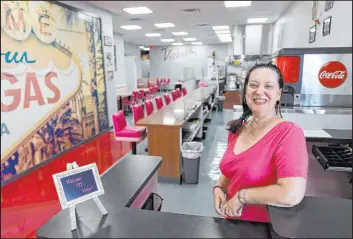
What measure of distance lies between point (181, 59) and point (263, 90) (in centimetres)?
1690

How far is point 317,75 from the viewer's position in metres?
2.76

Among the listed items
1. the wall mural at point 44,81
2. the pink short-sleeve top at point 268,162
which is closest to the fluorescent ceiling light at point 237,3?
the wall mural at point 44,81

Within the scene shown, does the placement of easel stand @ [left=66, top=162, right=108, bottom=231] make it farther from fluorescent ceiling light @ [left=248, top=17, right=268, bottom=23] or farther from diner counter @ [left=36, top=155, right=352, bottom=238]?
fluorescent ceiling light @ [left=248, top=17, right=268, bottom=23]

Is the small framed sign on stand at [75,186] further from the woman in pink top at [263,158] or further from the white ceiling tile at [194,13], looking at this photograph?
the white ceiling tile at [194,13]

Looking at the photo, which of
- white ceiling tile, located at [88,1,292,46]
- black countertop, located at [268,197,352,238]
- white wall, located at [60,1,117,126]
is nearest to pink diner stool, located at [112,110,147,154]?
white wall, located at [60,1,117,126]

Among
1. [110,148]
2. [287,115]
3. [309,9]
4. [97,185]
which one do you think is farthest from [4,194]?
[309,9]

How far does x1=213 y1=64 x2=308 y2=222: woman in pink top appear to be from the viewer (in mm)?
974

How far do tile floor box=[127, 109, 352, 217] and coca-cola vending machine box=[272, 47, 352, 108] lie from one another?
2.55ft

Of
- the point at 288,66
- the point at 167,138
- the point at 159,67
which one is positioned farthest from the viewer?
the point at 159,67

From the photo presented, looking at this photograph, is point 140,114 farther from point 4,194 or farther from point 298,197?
point 298,197

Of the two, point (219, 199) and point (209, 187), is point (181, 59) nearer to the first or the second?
point (209, 187)

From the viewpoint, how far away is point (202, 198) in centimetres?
335

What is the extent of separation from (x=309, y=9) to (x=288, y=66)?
2.77 m

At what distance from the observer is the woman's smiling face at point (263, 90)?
3.77 feet
